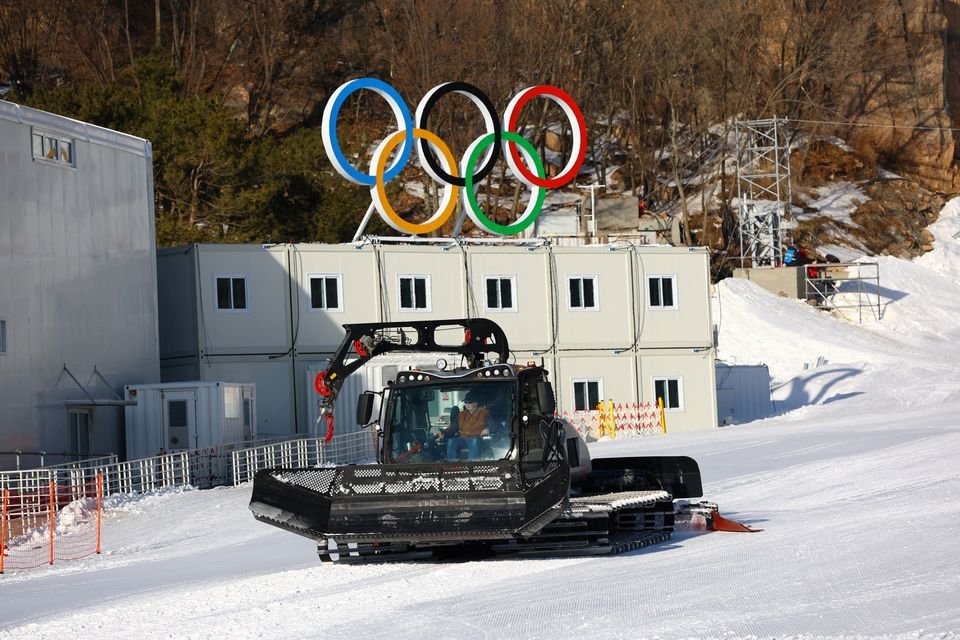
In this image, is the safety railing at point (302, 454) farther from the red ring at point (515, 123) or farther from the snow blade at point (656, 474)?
the red ring at point (515, 123)

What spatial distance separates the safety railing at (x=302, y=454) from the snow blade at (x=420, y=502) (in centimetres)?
1255

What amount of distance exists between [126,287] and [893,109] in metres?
59.6

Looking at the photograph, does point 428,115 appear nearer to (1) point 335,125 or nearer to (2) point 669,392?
(1) point 335,125

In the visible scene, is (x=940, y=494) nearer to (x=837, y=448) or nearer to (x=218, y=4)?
(x=837, y=448)

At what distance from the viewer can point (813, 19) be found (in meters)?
81.9

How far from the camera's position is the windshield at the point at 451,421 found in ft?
48.5

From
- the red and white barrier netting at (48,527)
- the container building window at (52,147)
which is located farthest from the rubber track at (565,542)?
the container building window at (52,147)

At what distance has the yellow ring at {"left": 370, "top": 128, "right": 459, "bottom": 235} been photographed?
3900cm

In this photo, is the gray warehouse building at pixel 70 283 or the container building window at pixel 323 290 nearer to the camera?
the gray warehouse building at pixel 70 283

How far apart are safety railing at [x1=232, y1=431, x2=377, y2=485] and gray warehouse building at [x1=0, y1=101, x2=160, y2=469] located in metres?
3.66

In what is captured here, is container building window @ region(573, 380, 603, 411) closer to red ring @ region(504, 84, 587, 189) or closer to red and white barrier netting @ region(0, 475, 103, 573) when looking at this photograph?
red ring @ region(504, 84, 587, 189)

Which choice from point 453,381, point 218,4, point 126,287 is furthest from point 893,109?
point 453,381

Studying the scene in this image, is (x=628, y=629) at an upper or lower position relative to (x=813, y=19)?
lower

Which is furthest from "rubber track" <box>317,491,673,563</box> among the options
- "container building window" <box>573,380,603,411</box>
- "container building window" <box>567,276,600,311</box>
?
"container building window" <box>567,276,600,311</box>
